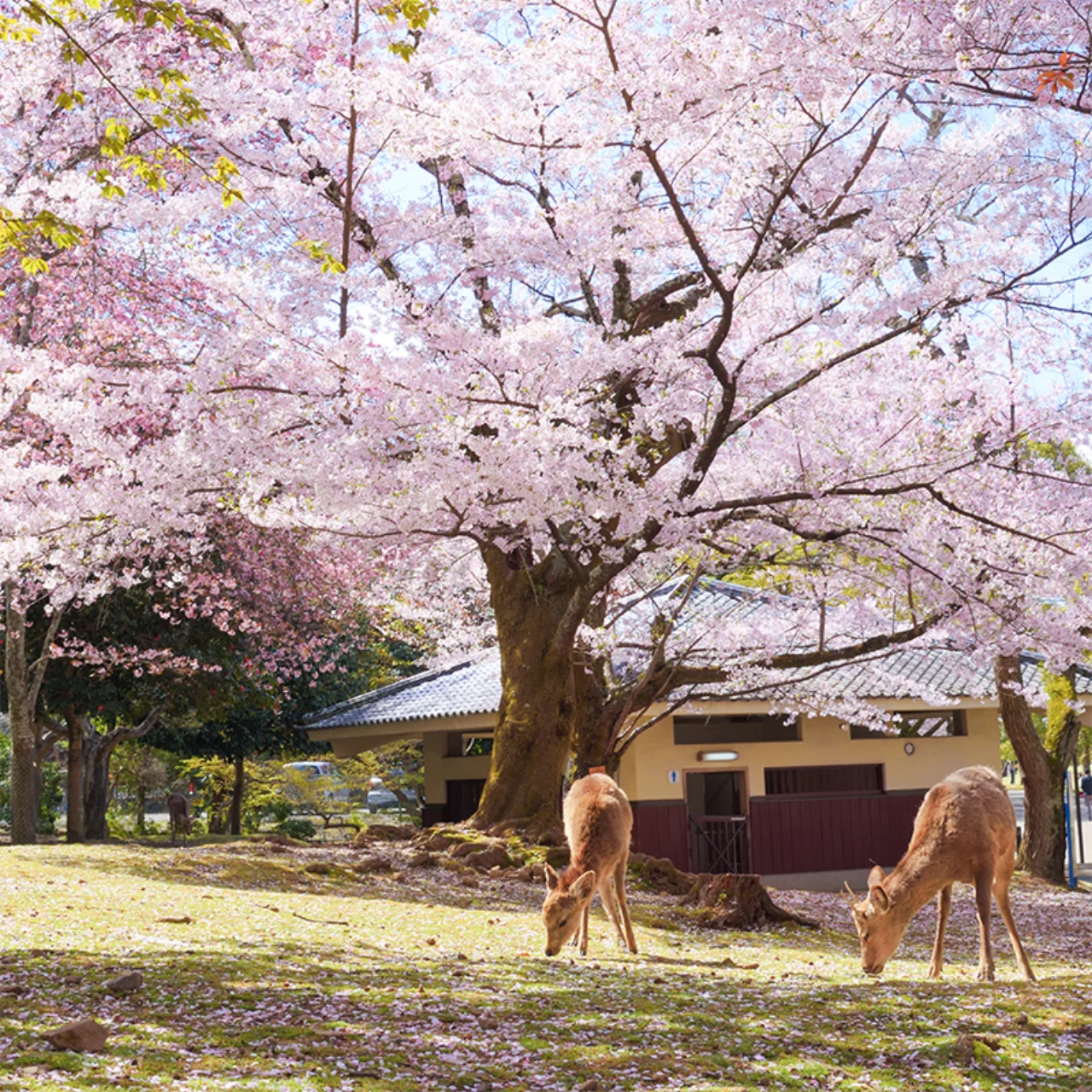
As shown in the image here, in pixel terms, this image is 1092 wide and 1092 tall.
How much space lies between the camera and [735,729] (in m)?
22.5

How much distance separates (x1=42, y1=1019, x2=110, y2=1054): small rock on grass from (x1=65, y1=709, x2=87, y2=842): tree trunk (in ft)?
63.4

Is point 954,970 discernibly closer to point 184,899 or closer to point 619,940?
point 619,940

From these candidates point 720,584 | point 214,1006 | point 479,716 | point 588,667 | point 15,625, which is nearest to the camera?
point 214,1006

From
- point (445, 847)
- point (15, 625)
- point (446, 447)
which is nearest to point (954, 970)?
point (446, 447)

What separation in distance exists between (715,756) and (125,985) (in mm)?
16069

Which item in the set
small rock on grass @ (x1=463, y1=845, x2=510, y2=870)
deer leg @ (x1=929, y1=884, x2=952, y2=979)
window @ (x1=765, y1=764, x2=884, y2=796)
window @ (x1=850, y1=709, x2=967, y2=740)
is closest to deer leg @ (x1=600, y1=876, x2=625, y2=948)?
deer leg @ (x1=929, y1=884, x2=952, y2=979)

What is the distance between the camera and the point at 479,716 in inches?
845

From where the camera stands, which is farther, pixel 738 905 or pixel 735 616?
pixel 735 616

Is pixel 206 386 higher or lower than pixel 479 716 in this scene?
higher

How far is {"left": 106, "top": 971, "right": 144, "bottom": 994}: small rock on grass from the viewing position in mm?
5996

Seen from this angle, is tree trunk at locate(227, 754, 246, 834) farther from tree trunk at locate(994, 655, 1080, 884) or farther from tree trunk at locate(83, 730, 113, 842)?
tree trunk at locate(994, 655, 1080, 884)

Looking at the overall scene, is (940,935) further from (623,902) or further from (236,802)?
(236,802)

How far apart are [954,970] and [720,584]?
51.9ft

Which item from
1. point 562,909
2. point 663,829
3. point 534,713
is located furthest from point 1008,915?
point 663,829
